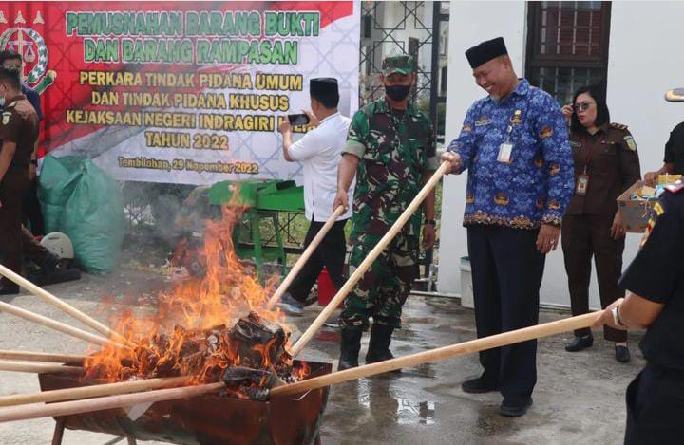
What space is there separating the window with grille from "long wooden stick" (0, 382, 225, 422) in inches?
213

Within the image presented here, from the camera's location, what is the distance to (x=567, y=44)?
7.80 meters

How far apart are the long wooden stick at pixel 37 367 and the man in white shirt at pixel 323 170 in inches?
149

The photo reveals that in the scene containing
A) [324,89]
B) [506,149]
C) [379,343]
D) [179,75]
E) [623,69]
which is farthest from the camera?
[179,75]

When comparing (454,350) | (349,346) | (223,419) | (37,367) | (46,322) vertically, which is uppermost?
(454,350)

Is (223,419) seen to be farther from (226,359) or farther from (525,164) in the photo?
(525,164)

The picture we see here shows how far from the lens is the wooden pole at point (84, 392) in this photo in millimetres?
3178

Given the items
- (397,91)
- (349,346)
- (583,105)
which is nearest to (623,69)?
(583,105)

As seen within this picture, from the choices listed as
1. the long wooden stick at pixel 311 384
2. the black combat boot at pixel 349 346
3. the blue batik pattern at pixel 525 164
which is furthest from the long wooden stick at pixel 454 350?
the black combat boot at pixel 349 346

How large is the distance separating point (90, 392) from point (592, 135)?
15.1 feet

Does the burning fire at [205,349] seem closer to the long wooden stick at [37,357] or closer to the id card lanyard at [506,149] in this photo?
the long wooden stick at [37,357]

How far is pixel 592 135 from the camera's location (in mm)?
6613

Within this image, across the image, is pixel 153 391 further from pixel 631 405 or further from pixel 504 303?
pixel 504 303

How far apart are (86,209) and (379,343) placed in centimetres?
419

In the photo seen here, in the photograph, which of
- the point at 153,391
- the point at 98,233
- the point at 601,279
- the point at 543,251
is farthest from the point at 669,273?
the point at 98,233
